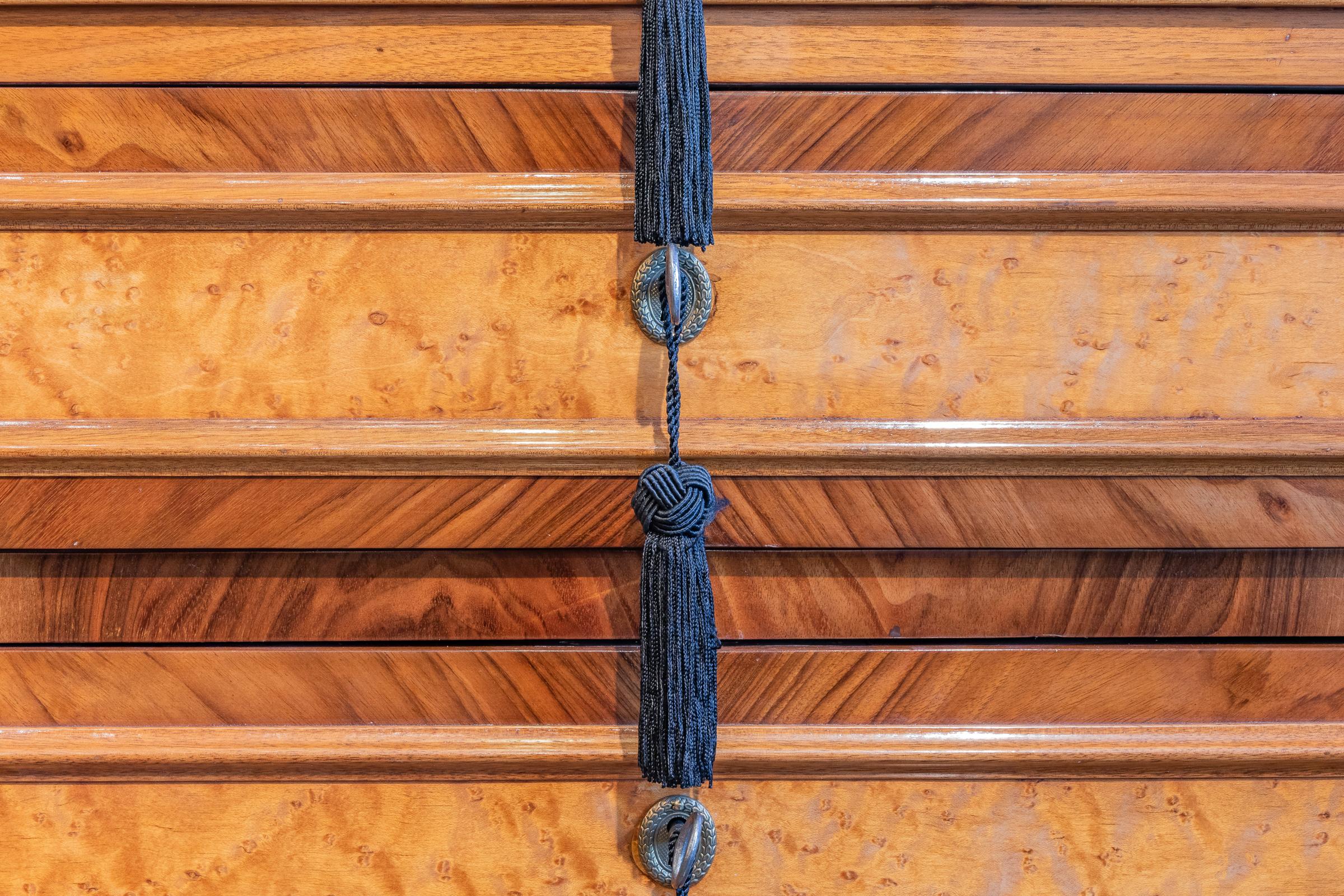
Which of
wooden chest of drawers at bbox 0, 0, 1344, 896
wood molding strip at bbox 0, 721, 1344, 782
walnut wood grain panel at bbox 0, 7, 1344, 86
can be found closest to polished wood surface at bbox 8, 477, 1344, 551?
wooden chest of drawers at bbox 0, 0, 1344, 896

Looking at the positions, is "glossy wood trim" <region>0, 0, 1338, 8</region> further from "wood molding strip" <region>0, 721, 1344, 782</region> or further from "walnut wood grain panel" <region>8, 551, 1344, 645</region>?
"wood molding strip" <region>0, 721, 1344, 782</region>

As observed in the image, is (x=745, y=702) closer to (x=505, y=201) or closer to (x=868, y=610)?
(x=868, y=610)

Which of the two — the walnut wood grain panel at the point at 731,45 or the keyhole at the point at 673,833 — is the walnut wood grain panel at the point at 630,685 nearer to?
the keyhole at the point at 673,833

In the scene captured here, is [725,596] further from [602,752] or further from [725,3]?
[725,3]

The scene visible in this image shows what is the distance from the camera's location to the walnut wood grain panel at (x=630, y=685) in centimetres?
47

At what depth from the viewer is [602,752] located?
1.54 feet

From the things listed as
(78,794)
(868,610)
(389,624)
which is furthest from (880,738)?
(78,794)

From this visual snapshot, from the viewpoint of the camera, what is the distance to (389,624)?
1.55ft

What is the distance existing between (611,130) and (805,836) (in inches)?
17.1

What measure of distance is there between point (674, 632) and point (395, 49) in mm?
366

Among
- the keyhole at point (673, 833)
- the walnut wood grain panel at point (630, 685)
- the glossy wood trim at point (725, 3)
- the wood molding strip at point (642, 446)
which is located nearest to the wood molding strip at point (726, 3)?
the glossy wood trim at point (725, 3)

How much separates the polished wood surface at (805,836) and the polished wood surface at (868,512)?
0.49ft

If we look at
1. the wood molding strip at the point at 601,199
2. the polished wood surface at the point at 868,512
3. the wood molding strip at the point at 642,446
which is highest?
the wood molding strip at the point at 601,199

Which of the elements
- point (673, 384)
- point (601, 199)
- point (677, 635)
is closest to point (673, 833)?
point (677, 635)
